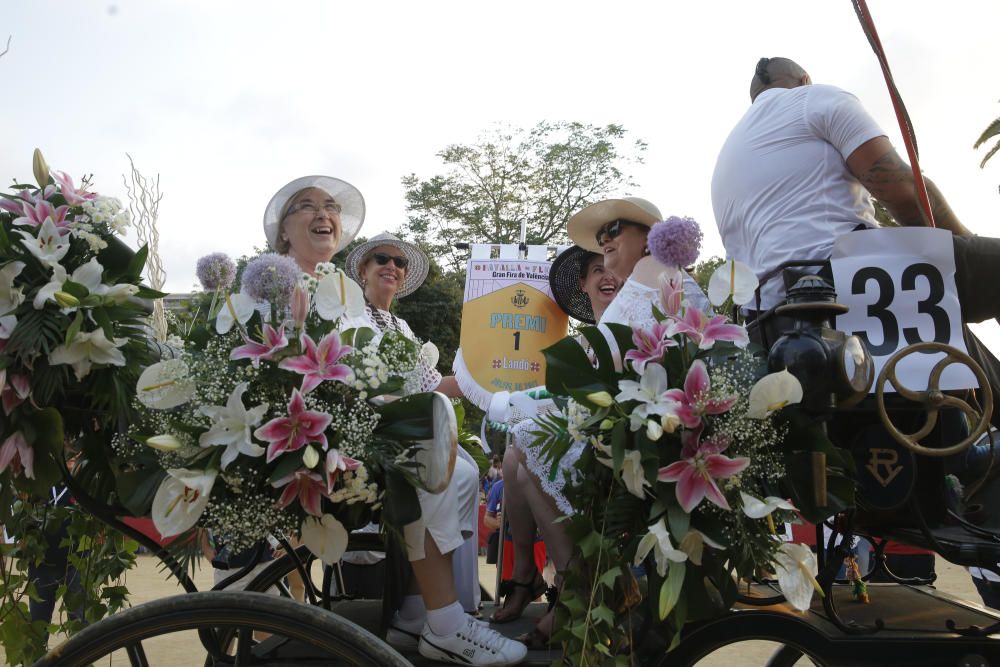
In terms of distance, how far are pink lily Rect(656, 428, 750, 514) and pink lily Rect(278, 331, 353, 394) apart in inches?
30.8

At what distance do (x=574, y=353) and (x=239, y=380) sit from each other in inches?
32.3

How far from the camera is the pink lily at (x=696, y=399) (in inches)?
69.7

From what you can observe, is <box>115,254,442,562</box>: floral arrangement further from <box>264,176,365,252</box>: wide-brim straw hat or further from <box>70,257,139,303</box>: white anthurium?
<box>264,176,365,252</box>: wide-brim straw hat

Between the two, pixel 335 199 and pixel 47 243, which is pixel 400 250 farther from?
pixel 47 243

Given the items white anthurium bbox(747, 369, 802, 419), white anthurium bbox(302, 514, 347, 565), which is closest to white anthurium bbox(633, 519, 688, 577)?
white anthurium bbox(747, 369, 802, 419)

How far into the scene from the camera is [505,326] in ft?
13.6

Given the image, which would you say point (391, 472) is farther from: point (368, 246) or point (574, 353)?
point (368, 246)

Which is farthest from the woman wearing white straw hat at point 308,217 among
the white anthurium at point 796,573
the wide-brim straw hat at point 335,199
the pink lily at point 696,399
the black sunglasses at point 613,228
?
the white anthurium at point 796,573

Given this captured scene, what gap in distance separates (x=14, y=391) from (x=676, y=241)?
168 cm

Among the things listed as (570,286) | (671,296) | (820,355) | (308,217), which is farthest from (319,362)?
(570,286)

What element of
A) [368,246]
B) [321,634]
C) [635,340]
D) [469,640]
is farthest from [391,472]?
→ [368,246]

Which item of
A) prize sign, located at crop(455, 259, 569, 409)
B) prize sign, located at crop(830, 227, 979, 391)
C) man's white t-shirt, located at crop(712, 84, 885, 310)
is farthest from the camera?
prize sign, located at crop(455, 259, 569, 409)

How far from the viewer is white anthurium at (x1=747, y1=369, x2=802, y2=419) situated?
1731 mm

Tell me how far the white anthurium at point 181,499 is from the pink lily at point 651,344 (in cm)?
100
